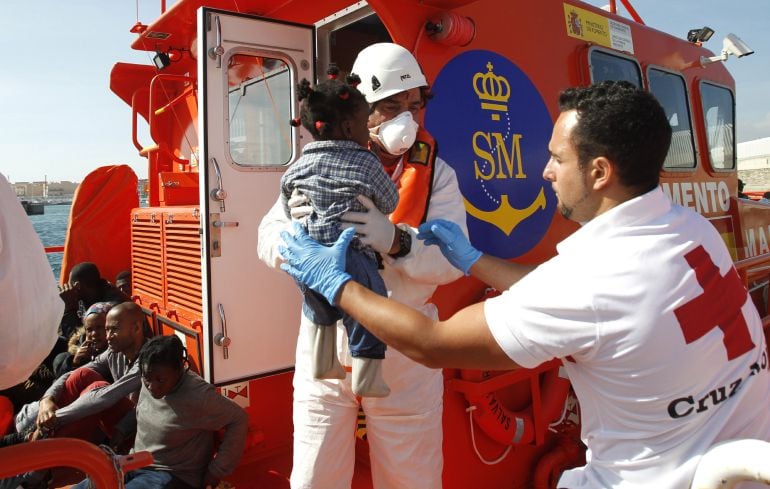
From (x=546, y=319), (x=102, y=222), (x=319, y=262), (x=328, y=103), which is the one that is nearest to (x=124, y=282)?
(x=102, y=222)

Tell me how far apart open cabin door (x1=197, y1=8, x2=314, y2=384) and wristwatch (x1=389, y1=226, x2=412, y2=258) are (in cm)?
117

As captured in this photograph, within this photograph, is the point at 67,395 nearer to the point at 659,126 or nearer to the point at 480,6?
the point at 480,6

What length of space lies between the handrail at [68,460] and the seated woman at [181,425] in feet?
3.93

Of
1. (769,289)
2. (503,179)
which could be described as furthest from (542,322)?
(769,289)

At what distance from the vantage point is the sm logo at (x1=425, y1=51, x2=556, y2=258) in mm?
2557

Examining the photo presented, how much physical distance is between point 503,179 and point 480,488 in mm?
1445

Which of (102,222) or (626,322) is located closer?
(626,322)

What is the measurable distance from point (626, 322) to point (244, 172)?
2157 millimetres

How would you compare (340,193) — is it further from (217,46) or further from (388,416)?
(217,46)

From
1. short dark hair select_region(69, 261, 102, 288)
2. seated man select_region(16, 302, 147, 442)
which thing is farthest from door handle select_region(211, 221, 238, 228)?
short dark hair select_region(69, 261, 102, 288)

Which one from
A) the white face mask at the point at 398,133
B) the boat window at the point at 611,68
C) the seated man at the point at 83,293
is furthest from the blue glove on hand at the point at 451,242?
the seated man at the point at 83,293

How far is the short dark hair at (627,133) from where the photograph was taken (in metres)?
1.30

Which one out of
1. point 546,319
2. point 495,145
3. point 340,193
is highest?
point 495,145

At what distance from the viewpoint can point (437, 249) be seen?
1984 mm
